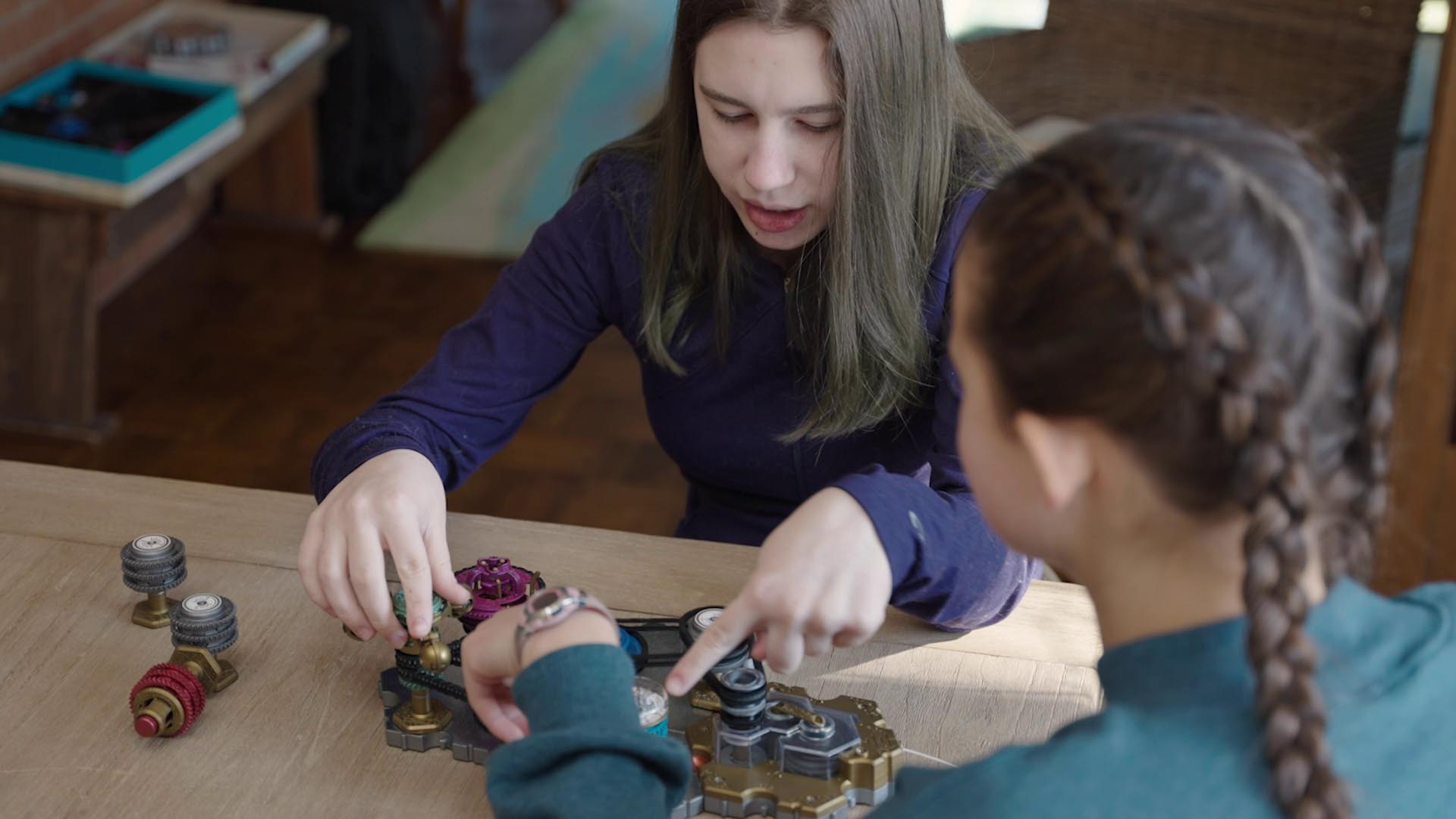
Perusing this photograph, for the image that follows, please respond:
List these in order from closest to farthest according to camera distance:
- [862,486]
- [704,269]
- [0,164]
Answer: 1. [862,486]
2. [704,269]
3. [0,164]

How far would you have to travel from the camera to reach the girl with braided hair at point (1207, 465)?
0.67 meters

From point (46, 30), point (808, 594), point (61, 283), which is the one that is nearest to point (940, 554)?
point (808, 594)

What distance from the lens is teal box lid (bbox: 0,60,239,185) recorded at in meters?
2.46

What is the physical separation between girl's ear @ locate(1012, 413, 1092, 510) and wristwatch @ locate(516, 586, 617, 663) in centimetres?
29

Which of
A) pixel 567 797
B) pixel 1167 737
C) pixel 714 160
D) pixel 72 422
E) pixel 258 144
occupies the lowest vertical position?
pixel 72 422

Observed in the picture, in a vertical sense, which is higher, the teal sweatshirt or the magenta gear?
the teal sweatshirt

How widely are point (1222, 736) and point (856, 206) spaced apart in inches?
25.3

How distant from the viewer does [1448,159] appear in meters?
1.99

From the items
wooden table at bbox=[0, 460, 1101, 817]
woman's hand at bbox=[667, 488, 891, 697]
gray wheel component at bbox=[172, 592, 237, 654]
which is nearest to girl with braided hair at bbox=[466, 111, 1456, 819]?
woman's hand at bbox=[667, 488, 891, 697]

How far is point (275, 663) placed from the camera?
1095 mm

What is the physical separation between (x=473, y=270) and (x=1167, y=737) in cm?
279

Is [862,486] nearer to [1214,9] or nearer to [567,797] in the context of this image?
[567,797]

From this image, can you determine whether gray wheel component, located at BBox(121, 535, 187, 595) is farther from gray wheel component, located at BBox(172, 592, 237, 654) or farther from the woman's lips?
the woman's lips

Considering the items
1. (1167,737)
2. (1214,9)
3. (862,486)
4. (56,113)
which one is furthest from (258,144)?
(1167,737)
